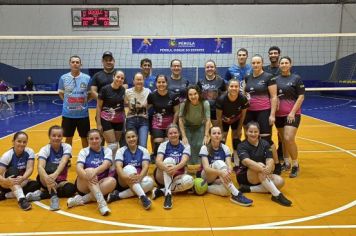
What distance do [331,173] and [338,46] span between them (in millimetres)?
16571

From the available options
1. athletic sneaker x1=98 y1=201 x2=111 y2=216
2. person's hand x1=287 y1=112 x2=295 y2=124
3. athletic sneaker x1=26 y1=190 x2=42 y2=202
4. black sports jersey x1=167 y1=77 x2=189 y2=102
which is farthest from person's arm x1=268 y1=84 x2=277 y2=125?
athletic sneaker x1=26 y1=190 x2=42 y2=202

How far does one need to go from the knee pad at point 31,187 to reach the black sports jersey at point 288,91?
12.5 feet

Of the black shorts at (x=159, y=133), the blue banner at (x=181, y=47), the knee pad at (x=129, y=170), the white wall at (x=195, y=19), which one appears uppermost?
the white wall at (x=195, y=19)

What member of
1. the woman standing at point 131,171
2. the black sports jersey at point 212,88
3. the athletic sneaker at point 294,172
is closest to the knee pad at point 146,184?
the woman standing at point 131,171

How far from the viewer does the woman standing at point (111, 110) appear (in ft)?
18.2

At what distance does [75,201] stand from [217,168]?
1855mm

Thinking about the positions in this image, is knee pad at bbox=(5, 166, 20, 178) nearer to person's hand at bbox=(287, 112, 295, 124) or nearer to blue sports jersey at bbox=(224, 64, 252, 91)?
blue sports jersey at bbox=(224, 64, 252, 91)

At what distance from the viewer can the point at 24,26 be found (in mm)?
20141

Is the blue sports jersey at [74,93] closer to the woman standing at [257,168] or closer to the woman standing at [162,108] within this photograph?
the woman standing at [162,108]

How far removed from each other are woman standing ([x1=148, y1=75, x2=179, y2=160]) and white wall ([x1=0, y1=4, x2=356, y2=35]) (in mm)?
15329

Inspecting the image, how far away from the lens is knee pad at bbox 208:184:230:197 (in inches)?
187

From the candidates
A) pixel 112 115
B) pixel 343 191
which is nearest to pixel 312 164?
pixel 343 191

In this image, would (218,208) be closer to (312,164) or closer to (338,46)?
(312,164)

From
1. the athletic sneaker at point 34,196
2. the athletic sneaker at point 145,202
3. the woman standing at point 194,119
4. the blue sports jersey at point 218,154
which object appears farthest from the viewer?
the woman standing at point 194,119
